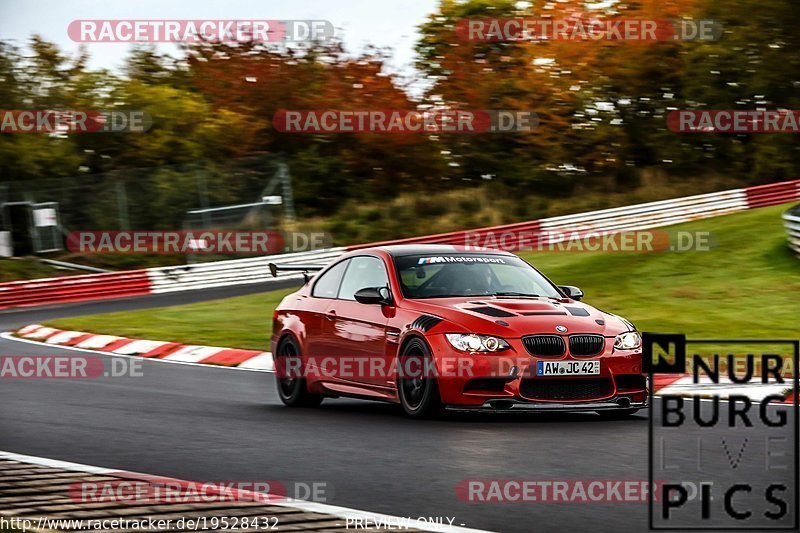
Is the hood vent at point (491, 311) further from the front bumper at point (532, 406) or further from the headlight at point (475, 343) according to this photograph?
the front bumper at point (532, 406)

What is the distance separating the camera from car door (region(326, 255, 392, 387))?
11466mm

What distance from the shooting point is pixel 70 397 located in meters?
13.0

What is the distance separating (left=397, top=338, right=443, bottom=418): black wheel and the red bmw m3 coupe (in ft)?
0.03

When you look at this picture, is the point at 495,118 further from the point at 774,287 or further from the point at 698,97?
the point at 774,287

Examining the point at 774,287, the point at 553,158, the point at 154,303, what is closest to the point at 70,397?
the point at 774,287

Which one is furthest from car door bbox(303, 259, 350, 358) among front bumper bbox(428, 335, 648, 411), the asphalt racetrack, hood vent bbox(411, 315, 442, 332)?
front bumper bbox(428, 335, 648, 411)

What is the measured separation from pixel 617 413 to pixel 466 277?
65.2 inches

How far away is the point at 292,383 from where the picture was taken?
41.5 ft

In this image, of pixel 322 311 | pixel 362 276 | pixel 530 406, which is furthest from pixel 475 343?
pixel 322 311

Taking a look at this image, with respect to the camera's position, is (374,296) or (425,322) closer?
(425,322)

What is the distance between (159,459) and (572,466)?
2.47 metres

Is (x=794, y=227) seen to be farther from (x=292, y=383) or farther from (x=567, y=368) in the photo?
(x=567, y=368)

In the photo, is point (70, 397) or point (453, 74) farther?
point (453, 74)

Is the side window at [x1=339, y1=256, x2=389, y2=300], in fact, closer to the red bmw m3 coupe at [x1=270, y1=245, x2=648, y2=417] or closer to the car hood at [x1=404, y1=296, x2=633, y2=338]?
the red bmw m3 coupe at [x1=270, y1=245, x2=648, y2=417]
